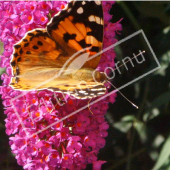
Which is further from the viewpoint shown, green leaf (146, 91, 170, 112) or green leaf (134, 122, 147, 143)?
→ green leaf (134, 122, 147, 143)

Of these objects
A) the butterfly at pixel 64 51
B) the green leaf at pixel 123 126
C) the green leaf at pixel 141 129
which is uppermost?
the butterfly at pixel 64 51

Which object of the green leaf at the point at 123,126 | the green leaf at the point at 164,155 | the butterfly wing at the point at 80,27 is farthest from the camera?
the green leaf at the point at 123,126

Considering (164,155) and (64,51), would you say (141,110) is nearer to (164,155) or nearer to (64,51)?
(164,155)

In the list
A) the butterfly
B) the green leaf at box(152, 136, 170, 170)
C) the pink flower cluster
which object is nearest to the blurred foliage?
the green leaf at box(152, 136, 170, 170)

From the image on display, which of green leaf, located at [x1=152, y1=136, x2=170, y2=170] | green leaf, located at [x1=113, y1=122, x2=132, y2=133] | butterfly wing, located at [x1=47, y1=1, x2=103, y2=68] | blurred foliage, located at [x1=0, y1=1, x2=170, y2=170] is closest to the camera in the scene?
butterfly wing, located at [x1=47, y1=1, x2=103, y2=68]

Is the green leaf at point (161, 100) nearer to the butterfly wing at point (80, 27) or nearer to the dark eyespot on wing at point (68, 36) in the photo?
the butterfly wing at point (80, 27)

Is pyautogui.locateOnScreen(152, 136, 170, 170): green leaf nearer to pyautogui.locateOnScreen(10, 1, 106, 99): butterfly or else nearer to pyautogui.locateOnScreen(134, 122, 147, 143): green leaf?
pyautogui.locateOnScreen(134, 122, 147, 143): green leaf


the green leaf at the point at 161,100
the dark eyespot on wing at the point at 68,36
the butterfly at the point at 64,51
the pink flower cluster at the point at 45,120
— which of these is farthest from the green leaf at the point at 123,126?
the dark eyespot on wing at the point at 68,36
